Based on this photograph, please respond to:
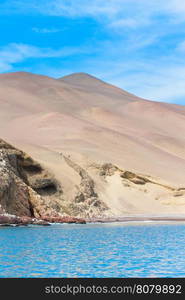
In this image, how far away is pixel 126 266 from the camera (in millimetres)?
24266

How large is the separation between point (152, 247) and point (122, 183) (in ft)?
176

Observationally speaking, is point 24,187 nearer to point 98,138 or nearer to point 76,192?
point 76,192

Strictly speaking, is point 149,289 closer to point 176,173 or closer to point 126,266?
point 126,266

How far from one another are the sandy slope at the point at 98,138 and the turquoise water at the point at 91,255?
3226 cm

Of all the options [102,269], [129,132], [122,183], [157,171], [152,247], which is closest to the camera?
[102,269]

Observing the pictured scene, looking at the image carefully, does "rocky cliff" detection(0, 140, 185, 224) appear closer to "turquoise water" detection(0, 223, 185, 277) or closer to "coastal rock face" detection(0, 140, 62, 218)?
"coastal rock face" detection(0, 140, 62, 218)

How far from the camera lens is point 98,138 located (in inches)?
4796

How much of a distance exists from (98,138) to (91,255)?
94.3 m

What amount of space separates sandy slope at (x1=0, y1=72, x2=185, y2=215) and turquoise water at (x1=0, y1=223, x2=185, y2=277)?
32.3 meters

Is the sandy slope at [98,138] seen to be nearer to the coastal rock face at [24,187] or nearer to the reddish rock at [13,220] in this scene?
the coastal rock face at [24,187]

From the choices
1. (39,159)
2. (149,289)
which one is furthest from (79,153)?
(149,289)

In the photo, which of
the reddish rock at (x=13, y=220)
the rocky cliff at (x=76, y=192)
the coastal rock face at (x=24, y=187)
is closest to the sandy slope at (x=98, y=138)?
the rocky cliff at (x=76, y=192)

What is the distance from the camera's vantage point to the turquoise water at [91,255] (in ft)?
74.7

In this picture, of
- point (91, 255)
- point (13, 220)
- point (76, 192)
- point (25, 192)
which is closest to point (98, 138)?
point (76, 192)
